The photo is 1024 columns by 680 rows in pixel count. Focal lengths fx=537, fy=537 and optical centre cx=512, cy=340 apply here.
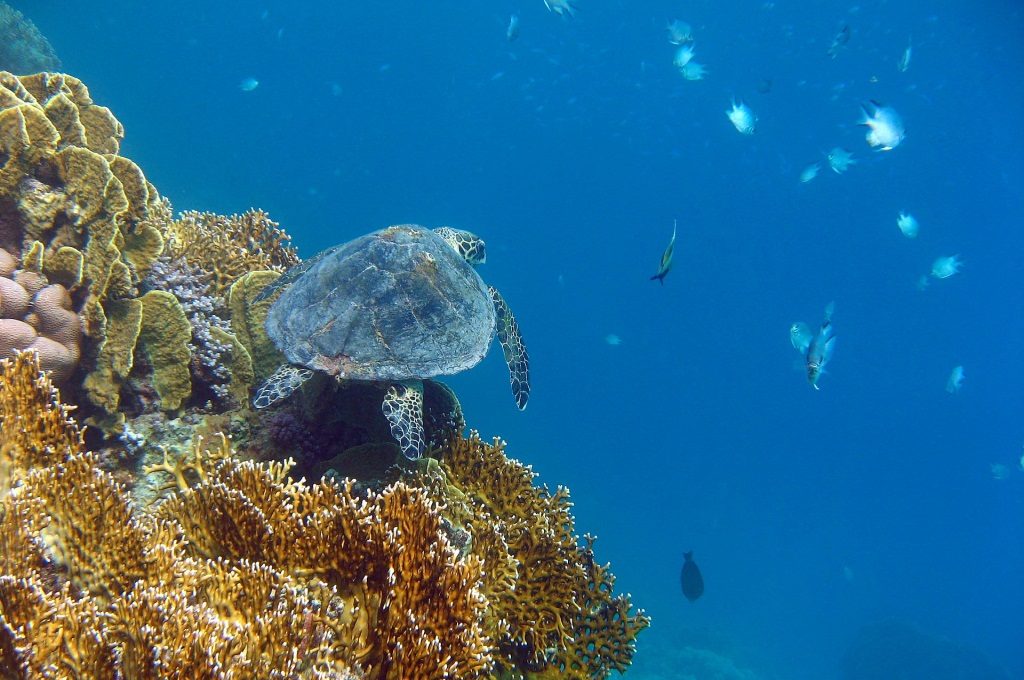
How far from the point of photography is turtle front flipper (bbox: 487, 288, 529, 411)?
18.7 ft

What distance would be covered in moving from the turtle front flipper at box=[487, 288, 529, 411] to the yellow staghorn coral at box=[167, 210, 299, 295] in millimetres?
2650

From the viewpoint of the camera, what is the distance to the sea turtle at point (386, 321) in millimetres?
4184

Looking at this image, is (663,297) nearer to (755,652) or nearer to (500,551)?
(755,652)

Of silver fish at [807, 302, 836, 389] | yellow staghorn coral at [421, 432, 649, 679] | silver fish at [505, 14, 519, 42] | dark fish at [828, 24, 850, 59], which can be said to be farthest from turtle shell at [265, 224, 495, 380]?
silver fish at [505, 14, 519, 42]

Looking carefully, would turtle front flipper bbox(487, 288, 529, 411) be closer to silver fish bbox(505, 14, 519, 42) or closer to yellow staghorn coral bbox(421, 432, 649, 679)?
yellow staghorn coral bbox(421, 432, 649, 679)

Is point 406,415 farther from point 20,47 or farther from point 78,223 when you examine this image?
point 20,47

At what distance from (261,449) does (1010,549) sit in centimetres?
10400

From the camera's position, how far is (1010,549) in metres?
74.6

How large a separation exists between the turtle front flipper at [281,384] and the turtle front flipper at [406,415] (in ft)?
2.23

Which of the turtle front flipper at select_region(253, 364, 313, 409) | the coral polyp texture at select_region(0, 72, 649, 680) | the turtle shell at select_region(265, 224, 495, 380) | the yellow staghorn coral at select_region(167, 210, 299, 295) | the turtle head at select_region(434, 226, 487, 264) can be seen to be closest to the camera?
the coral polyp texture at select_region(0, 72, 649, 680)

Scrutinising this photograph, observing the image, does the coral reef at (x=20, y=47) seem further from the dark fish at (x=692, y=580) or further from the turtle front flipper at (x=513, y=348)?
the dark fish at (x=692, y=580)

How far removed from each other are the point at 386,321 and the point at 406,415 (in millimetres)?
874

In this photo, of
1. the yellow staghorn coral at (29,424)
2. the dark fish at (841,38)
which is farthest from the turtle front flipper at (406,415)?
the dark fish at (841,38)

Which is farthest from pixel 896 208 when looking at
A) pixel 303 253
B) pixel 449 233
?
pixel 449 233
